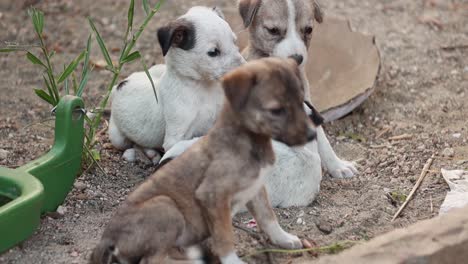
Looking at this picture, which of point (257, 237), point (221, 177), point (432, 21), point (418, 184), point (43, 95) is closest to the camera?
point (221, 177)

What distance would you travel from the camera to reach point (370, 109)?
7.87 metres

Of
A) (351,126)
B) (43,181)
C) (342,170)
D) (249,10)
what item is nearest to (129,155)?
(43,181)

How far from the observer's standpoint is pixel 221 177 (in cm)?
474

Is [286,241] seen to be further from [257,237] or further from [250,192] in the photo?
[250,192]

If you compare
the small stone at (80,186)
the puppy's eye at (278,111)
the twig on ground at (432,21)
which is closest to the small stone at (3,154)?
the small stone at (80,186)

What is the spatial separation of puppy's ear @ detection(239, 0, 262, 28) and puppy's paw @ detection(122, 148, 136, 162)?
4.28ft

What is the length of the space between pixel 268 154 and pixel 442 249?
1044 mm

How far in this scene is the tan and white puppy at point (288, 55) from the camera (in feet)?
19.5

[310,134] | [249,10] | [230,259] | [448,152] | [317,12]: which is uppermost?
[310,134]

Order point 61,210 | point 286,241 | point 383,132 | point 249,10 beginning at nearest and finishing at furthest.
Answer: point 286,241 < point 61,210 < point 249,10 < point 383,132

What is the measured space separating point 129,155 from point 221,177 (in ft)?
7.19

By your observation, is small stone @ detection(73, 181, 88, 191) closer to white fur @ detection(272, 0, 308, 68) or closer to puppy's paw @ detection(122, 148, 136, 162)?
puppy's paw @ detection(122, 148, 136, 162)

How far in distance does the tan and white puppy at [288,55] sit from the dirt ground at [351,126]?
0.14m

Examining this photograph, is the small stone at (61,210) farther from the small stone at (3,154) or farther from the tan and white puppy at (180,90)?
the small stone at (3,154)
